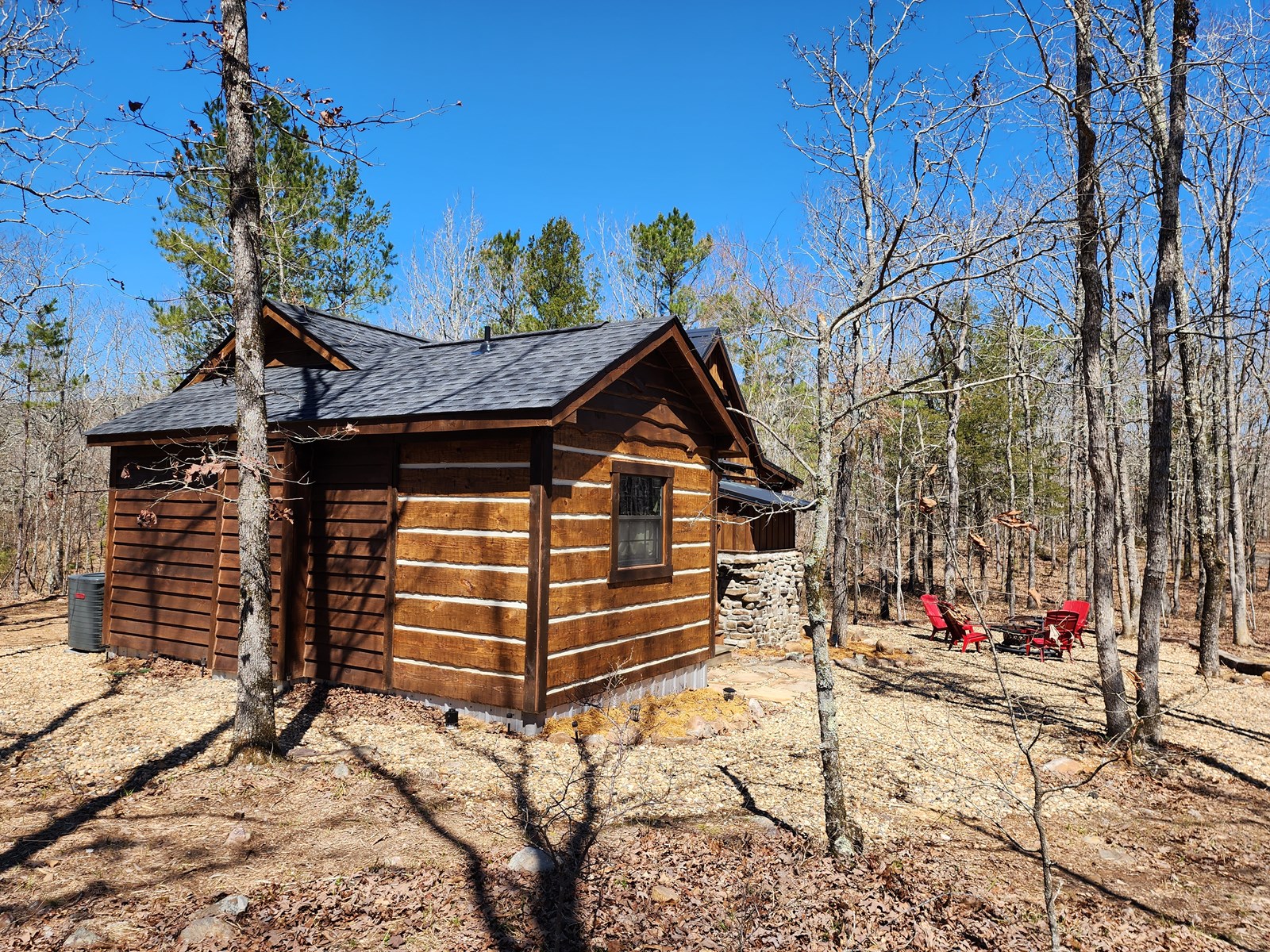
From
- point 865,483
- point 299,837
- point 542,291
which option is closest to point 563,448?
point 299,837

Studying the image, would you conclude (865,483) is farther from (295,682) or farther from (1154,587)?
(295,682)

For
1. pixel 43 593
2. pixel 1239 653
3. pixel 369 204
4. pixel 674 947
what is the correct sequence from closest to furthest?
pixel 674 947, pixel 1239 653, pixel 43 593, pixel 369 204

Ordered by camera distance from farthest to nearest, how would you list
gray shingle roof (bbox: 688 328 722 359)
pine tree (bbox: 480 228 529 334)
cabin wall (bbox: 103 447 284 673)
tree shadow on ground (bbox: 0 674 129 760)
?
pine tree (bbox: 480 228 529 334)
gray shingle roof (bbox: 688 328 722 359)
cabin wall (bbox: 103 447 284 673)
tree shadow on ground (bbox: 0 674 129 760)

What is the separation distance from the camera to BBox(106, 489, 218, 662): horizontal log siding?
978 cm

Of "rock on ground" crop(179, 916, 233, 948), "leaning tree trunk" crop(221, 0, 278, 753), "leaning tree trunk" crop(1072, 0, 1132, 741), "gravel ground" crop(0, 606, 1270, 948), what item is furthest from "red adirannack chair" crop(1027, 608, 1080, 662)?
"rock on ground" crop(179, 916, 233, 948)

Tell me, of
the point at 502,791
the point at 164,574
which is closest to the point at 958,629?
the point at 502,791

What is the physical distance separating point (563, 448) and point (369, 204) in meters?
15.4

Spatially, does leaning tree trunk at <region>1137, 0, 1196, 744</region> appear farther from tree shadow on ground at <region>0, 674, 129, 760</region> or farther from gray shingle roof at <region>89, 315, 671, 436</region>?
tree shadow on ground at <region>0, 674, 129, 760</region>

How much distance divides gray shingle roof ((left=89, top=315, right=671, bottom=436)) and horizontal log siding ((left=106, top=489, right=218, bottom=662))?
108 cm

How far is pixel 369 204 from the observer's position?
1988 centimetres

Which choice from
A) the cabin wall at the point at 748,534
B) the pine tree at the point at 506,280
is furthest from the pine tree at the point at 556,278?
the cabin wall at the point at 748,534

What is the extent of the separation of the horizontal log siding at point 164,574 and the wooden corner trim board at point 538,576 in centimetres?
494

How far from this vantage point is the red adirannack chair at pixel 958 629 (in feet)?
46.0

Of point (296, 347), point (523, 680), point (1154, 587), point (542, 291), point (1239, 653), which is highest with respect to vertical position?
point (542, 291)
